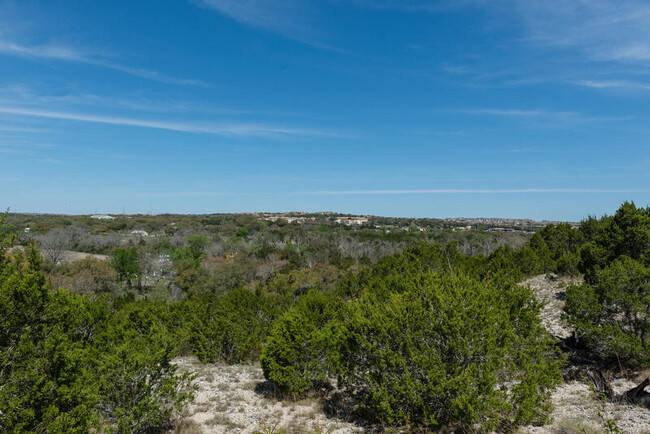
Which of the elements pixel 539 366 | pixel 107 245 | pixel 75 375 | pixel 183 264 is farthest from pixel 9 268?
pixel 107 245

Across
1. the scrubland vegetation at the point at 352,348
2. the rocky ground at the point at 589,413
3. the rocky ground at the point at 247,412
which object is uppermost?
the scrubland vegetation at the point at 352,348

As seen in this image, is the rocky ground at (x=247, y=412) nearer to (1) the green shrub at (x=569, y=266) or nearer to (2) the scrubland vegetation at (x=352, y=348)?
(2) the scrubland vegetation at (x=352, y=348)

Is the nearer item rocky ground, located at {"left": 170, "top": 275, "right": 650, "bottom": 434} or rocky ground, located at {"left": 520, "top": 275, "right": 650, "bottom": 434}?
rocky ground, located at {"left": 520, "top": 275, "right": 650, "bottom": 434}

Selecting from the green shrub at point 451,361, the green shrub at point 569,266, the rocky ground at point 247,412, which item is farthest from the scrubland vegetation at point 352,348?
the green shrub at point 569,266

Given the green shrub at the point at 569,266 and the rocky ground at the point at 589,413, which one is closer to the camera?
the rocky ground at the point at 589,413

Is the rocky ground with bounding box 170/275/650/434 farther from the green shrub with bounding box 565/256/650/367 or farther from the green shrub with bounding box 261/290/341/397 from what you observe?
the green shrub with bounding box 565/256/650/367

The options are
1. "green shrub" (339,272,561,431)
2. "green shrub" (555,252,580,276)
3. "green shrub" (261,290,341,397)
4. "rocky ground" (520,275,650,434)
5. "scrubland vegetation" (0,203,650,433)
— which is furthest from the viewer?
"green shrub" (555,252,580,276)

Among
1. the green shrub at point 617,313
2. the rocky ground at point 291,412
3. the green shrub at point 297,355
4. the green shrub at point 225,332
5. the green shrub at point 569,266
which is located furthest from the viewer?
the green shrub at point 569,266

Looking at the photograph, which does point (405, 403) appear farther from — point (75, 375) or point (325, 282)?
point (325, 282)

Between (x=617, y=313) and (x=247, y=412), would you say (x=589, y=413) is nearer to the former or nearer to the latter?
(x=617, y=313)

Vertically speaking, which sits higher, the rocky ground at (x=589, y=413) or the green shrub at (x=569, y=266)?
the green shrub at (x=569, y=266)

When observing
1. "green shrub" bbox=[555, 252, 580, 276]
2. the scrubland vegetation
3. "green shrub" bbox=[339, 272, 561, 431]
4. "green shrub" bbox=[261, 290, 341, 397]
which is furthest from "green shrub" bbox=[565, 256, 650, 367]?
"green shrub" bbox=[555, 252, 580, 276]

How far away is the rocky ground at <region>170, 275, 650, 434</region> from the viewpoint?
705 cm

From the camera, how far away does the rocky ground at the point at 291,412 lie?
7.05 metres
